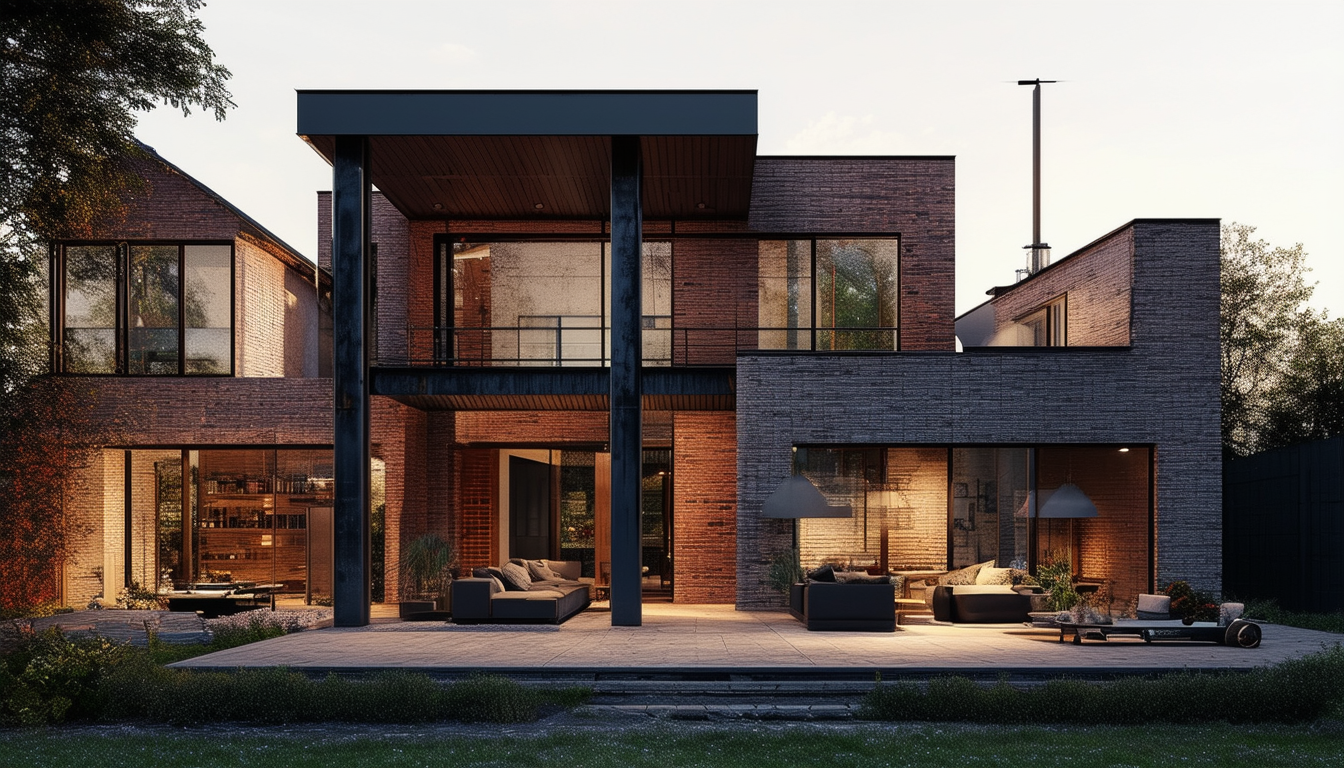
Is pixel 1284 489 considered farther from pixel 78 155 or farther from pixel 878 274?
pixel 78 155

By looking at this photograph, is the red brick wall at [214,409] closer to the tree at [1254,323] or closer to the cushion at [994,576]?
the cushion at [994,576]

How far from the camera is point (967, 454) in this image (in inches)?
596

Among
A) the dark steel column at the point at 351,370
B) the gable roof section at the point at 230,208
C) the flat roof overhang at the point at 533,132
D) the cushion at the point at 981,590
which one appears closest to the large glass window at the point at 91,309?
the gable roof section at the point at 230,208

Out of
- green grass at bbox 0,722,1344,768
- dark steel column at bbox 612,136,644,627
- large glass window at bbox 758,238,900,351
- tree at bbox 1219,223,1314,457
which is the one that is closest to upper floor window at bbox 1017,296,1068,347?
large glass window at bbox 758,238,900,351

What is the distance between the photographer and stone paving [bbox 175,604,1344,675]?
9750mm

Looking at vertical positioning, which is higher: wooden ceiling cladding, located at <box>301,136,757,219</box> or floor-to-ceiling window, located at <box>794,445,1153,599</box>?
wooden ceiling cladding, located at <box>301,136,757,219</box>

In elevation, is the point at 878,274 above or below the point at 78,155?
below

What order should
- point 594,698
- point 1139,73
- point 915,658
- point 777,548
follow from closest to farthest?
point 594,698 < point 915,658 < point 777,548 < point 1139,73

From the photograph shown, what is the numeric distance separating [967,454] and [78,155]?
14.0 meters

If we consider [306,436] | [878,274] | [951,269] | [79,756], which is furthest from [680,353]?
[79,756]

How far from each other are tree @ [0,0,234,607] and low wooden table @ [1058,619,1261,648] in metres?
14.7

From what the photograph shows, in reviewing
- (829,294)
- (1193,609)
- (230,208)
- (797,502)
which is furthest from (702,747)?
(230,208)

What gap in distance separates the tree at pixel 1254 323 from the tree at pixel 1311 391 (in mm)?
256

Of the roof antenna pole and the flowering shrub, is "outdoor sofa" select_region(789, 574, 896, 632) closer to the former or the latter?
the flowering shrub
